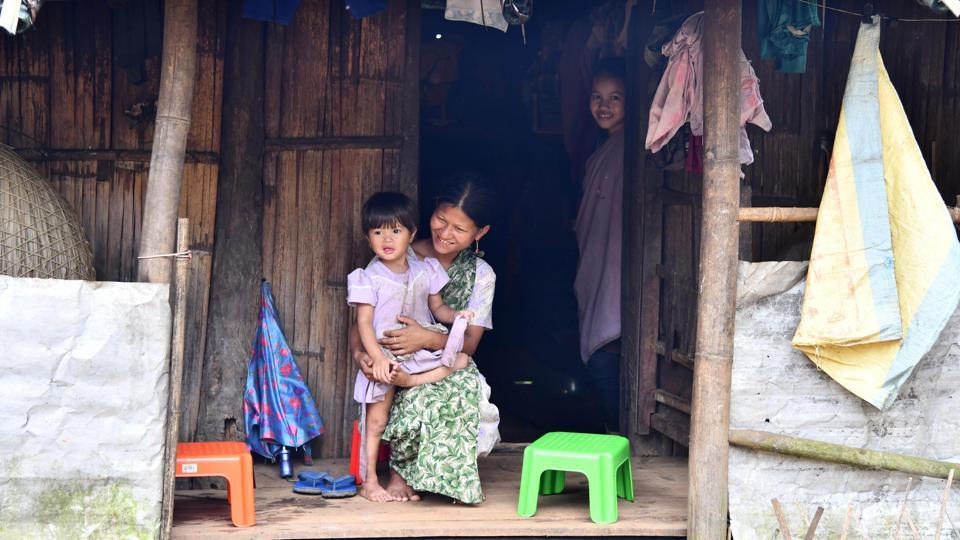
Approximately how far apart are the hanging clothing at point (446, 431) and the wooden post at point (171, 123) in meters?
1.30

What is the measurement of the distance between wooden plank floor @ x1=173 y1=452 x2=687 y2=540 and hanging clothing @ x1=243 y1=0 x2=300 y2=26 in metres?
2.15

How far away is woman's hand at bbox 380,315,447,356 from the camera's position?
16.2 feet

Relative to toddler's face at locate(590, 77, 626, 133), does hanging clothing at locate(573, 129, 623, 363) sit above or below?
below

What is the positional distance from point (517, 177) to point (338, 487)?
448 centimetres

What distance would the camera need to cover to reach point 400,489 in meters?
4.86

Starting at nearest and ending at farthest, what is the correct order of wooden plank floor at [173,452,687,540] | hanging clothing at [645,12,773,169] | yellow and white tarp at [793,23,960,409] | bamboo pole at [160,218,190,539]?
bamboo pole at [160,218,190,539] < yellow and white tarp at [793,23,960,409] < wooden plank floor at [173,452,687,540] < hanging clothing at [645,12,773,169]

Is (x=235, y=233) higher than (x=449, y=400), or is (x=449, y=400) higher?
(x=235, y=233)

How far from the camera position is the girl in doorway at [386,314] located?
16.0 ft

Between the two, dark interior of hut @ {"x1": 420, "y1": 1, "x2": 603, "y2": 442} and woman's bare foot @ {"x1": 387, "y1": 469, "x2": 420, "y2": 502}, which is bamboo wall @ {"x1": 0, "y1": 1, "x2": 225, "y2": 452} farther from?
dark interior of hut @ {"x1": 420, "y1": 1, "x2": 603, "y2": 442}

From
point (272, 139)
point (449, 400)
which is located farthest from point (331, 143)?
point (449, 400)

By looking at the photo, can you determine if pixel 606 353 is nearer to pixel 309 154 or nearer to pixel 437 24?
pixel 309 154

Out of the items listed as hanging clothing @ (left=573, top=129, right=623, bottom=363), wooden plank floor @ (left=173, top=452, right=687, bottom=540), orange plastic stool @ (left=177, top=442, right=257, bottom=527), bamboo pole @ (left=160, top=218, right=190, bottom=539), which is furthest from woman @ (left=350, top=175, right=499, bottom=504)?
hanging clothing @ (left=573, top=129, right=623, bottom=363)

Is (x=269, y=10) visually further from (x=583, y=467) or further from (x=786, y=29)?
(x=583, y=467)

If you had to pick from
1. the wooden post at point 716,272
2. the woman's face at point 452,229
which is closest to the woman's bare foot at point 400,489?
the woman's face at point 452,229
